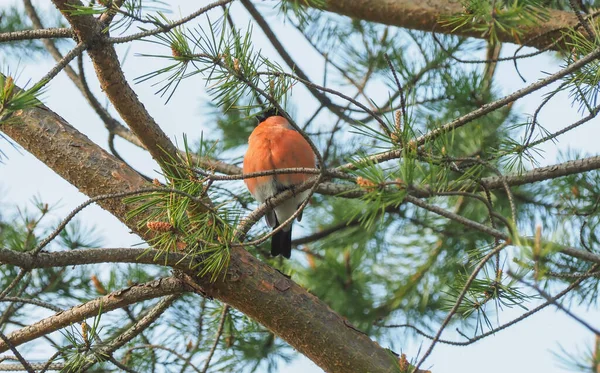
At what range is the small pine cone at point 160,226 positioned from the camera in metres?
1.88

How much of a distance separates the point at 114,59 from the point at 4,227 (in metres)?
1.68

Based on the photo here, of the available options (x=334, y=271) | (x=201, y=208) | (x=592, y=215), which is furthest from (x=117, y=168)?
(x=592, y=215)

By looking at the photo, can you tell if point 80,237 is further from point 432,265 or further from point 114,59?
point 432,265

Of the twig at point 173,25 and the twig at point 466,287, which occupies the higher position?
the twig at point 173,25

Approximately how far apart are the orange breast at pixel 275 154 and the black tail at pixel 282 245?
26 cm

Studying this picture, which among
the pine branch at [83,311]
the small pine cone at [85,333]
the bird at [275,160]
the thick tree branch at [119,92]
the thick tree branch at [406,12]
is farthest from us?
the bird at [275,160]

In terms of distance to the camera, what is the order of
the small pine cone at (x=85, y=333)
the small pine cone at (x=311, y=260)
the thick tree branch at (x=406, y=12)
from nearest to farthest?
the small pine cone at (x=85, y=333) < the thick tree branch at (x=406, y=12) < the small pine cone at (x=311, y=260)

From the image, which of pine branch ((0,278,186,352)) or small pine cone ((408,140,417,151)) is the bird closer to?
pine branch ((0,278,186,352))

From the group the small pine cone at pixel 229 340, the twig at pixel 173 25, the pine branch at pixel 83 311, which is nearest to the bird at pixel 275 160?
the small pine cone at pixel 229 340

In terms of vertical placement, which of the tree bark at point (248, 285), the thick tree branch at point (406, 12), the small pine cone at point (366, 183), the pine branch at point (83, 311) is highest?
the thick tree branch at point (406, 12)

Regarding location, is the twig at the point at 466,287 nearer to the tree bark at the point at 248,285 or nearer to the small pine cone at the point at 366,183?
the small pine cone at the point at 366,183

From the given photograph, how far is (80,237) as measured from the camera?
3.71 meters

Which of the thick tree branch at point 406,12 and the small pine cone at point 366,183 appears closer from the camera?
the small pine cone at point 366,183

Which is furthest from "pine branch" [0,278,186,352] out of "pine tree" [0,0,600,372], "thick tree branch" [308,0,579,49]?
"thick tree branch" [308,0,579,49]
